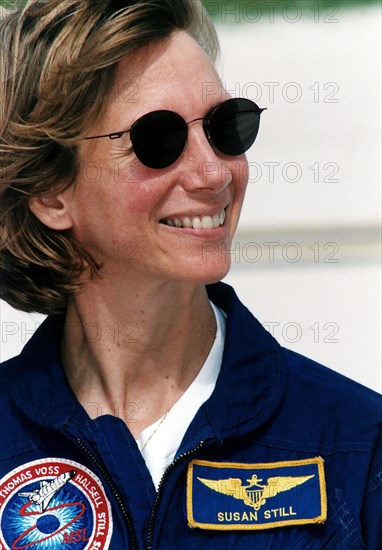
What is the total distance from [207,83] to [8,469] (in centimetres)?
79

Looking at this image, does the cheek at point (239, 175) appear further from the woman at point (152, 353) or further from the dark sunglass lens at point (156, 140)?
the dark sunglass lens at point (156, 140)

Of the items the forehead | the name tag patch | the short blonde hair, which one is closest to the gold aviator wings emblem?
the name tag patch

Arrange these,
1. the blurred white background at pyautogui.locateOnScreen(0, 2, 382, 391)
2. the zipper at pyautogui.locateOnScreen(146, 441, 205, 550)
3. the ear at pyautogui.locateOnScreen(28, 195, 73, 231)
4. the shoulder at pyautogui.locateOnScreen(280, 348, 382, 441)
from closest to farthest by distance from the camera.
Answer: the zipper at pyautogui.locateOnScreen(146, 441, 205, 550) → the shoulder at pyautogui.locateOnScreen(280, 348, 382, 441) → the ear at pyautogui.locateOnScreen(28, 195, 73, 231) → the blurred white background at pyautogui.locateOnScreen(0, 2, 382, 391)

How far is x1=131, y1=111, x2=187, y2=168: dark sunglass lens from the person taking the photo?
1.87 metres

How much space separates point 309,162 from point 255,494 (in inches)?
71.2

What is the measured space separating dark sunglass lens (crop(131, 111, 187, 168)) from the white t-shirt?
384mm

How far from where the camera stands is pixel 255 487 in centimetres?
189

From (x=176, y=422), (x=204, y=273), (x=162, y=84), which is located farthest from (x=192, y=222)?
Result: (x=176, y=422)

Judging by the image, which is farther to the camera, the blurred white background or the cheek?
the blurred white background

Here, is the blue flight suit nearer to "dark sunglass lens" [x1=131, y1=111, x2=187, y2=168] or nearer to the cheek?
the cheek

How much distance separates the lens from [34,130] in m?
1.99

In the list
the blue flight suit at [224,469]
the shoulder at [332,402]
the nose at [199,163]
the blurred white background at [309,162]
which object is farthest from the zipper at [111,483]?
the blurred white background at [309,162]

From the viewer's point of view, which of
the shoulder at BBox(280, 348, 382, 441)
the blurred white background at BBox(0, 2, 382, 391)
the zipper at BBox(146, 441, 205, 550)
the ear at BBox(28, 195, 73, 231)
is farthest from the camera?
the blurred white background at BBox(0, 2, 382, 391)

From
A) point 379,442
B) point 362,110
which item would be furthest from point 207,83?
point 362,110
